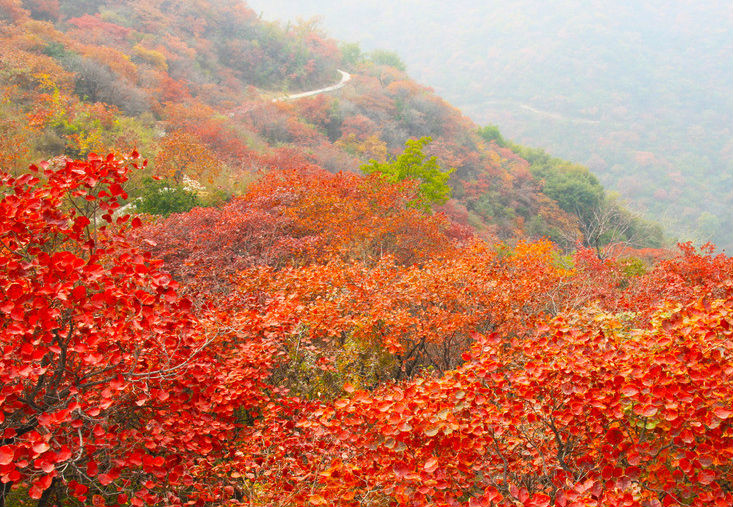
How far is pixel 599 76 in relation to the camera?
98.1 meters

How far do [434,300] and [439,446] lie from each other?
4.12 meters

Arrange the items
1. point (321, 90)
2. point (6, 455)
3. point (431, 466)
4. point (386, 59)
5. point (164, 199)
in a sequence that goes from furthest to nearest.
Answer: point (386, 59), point (321, 90), point (164, 199), point (431, 466), point (6, 455)

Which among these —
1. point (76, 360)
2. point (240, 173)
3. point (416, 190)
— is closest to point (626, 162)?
point (416, 190)

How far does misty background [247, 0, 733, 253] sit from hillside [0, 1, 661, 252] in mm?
17450

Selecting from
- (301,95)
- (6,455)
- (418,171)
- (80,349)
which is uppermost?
(301,95)

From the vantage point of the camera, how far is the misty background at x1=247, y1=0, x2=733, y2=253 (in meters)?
66.1

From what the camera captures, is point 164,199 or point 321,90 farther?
point 321,90

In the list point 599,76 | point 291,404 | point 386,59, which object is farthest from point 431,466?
point 599,76

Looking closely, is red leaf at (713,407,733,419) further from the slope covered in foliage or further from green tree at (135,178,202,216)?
green tree at (135,178,202,216)

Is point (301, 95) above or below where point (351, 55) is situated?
below

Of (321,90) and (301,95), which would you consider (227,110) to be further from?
(321,90)

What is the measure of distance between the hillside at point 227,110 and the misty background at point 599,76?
17450 mm

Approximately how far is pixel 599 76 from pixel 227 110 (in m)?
99.6

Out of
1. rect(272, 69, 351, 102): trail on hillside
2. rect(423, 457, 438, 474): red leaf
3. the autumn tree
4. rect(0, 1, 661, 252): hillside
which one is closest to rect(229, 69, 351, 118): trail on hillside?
rect(272, 69, 351, 102): trail on hillside
